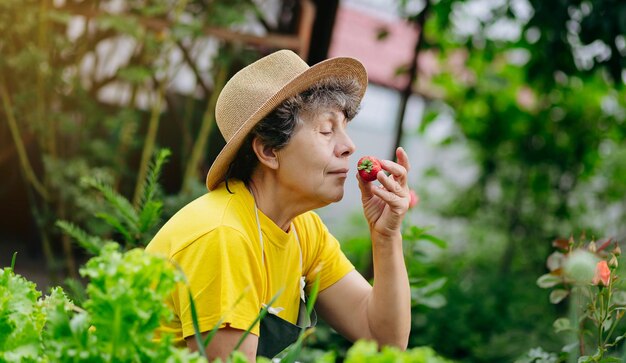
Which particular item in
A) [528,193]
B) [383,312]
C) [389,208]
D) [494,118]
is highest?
[389,208]

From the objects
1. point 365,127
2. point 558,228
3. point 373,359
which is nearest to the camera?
point 373,359

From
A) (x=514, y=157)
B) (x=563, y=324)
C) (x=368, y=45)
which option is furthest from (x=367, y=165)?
(x=368, y=45)

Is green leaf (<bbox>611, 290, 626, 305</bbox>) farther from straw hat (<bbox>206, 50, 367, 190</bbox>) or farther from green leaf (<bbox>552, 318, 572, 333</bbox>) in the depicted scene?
straw hat (<bbox>206, 50, 367, 190</bbox>)

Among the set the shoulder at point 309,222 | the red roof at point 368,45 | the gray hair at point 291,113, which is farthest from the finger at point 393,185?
the red roof at point 368,45

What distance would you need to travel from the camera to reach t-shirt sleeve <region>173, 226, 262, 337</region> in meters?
1.58

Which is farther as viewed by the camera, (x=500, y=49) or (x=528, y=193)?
(x=528, y=193)

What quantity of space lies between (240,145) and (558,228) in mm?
6035

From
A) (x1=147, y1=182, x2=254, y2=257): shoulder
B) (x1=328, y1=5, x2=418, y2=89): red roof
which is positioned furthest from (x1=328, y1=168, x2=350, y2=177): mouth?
(x1=328, y1=5, x2=418, y2=89): red roof

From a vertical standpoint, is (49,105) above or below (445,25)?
below

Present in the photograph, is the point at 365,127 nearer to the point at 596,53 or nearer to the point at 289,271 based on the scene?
the point at 596,53

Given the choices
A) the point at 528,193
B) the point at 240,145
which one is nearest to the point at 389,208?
the point at 240,145

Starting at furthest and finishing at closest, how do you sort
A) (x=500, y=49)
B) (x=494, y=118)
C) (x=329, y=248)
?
(x=494, y=118)
(x=500, y=49)
(x=329, y=248)

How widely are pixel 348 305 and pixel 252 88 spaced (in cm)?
63

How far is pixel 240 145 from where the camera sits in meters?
1.93
